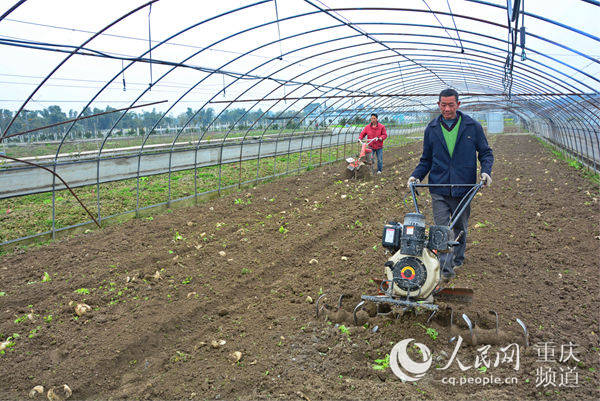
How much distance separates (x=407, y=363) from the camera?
3707 millimetres

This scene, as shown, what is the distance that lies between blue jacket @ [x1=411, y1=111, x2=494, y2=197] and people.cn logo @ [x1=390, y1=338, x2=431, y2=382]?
193cm

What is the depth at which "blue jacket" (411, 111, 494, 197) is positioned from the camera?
5023 millimetres

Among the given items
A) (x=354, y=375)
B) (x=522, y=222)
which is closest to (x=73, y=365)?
(x=354, y=375)

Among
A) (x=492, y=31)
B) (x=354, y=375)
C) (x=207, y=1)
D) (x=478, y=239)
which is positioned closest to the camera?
(x=354, y=375)

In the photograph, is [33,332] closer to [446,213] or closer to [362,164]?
[446,213]

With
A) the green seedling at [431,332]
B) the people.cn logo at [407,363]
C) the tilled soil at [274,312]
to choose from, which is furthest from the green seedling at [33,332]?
the green seedling at [431,332]

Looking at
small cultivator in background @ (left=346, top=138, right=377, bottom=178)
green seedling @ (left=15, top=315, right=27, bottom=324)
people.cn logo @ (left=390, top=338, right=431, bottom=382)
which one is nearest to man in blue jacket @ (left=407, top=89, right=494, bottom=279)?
people.cn logo @ (left=390, top=338, right=431, bottom=382)

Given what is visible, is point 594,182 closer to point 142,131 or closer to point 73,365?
point 73,365

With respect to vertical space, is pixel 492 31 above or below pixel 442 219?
above

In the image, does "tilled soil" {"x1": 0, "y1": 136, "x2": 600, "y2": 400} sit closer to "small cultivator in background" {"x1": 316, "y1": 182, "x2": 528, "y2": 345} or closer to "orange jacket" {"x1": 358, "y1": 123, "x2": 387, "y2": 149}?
"small cultivator in background" {"x1": 316, "y1": 182, "x2": 528, "y2": 345}

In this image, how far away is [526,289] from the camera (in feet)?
16.8

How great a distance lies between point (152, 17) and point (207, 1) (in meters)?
0.99

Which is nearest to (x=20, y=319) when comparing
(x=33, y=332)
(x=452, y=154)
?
(x=33, y=332)

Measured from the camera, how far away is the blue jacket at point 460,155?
16.5 ft
